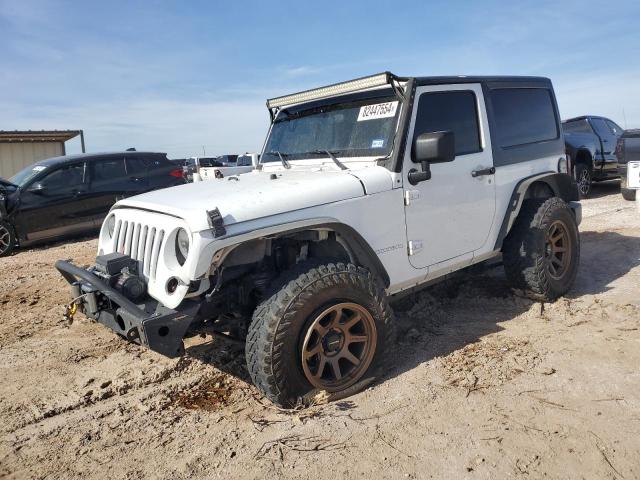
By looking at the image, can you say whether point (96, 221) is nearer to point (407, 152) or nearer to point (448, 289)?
point (448, 289)

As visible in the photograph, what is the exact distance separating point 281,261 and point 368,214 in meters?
0.66

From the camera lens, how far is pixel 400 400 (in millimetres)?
3268

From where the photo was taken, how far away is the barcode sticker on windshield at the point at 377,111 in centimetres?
376

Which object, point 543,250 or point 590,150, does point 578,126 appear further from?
point 543,250

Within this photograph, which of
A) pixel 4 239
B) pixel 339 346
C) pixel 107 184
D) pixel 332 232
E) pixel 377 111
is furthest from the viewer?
pixel 107 184

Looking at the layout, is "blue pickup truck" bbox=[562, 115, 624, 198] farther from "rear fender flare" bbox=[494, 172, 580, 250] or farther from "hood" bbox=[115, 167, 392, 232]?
"hood" bbox=[115, 167, 392, 232]

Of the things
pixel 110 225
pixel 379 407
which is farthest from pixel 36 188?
pixel 379 407

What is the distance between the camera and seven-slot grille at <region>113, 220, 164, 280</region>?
122 inches

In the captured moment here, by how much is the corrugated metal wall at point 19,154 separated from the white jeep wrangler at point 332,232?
51.9ft

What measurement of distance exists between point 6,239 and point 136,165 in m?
2.71

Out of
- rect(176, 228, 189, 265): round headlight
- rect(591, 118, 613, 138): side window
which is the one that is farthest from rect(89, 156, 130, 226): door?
rect(591, 118, 613, 138): side window

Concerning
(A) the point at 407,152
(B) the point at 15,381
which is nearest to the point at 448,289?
(A) the point at 407,152

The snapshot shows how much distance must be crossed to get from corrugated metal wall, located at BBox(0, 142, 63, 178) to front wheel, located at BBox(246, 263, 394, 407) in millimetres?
17251

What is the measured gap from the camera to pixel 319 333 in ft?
10.5
